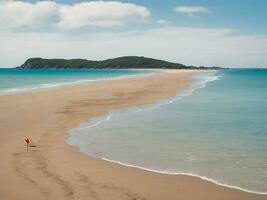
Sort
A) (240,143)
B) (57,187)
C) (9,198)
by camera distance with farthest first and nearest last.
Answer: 1. (240,143)
2. (57,187)
3. (9,198)

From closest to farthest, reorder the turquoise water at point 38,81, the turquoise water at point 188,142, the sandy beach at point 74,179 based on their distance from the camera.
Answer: the sandy beach at point 74,179 → the turquoise water at point 188,142 → the turquoise water at point 38,81

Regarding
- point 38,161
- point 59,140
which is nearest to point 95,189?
point 38,161

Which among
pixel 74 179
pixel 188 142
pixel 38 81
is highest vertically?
pixel 38 81

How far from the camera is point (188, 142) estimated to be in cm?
1540

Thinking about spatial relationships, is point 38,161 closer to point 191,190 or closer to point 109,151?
point 109,151

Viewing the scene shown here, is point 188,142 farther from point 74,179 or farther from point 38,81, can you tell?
point 38,81

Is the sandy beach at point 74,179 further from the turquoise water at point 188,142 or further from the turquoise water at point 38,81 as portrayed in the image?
the turquoise water at point 38,81

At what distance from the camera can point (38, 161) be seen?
12.7m

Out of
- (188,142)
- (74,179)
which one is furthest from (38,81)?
(74,179)

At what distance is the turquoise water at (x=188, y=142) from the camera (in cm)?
1173

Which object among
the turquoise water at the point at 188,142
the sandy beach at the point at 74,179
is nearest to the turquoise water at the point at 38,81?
the turquoise water at the point at 188,142

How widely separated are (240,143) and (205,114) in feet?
27.0

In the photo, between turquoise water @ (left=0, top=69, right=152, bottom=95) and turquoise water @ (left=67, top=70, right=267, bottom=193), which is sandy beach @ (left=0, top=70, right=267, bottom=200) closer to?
turquoise water @ (left=67, top=70, right=267, bottom=193)

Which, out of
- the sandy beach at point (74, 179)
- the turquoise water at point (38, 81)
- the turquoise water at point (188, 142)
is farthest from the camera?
the turquoise water at point (38, 81)
